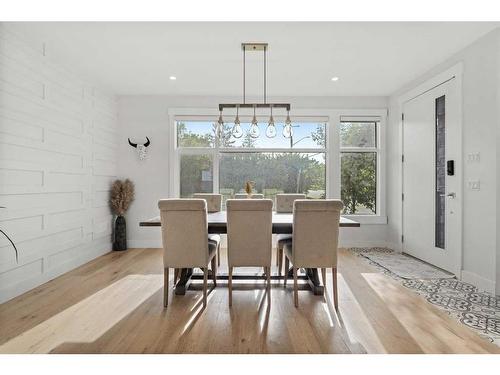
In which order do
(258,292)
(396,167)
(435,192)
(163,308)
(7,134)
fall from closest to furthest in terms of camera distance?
(163,308), (7,134), (258,292), (435,192), (396,167)

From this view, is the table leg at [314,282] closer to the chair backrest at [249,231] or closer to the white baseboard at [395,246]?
the chair backrest at [249,231]

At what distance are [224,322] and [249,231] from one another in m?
0.76

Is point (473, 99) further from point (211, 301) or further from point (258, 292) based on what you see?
point (211, 301)

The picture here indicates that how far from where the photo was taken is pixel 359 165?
532 cm

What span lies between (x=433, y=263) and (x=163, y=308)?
344 cm

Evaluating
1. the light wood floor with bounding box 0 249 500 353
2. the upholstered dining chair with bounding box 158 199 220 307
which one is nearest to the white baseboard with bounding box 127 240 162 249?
the light wood floor with bounding box 0 249 500 353

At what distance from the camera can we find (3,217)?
2.81m

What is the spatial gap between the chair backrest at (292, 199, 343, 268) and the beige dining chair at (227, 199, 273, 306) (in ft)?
0.80

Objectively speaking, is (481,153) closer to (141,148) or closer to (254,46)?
(254,46)

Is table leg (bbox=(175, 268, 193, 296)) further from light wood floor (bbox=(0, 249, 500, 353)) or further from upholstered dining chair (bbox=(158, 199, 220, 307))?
upholstered dining chair (bbox=(158, 199, 220, 307))

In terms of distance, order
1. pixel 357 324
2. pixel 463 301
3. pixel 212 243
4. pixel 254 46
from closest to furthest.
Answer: pixel 357 324 → pixel 463 301 → pixel 212 243 → pixel 254 46

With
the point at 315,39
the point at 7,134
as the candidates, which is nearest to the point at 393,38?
the point at 315,39

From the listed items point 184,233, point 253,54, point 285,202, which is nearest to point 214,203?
point 285,202

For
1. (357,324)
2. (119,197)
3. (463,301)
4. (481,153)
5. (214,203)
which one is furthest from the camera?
(119,197)
